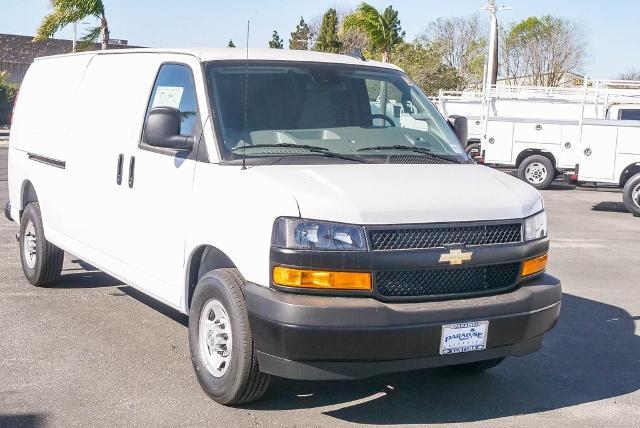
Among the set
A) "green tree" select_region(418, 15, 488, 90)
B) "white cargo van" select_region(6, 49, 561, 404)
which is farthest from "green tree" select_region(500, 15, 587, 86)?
"white cargo van" select_region(6, 49, 561, 404)

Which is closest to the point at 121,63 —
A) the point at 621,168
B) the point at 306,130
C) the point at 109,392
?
the point at 306,130

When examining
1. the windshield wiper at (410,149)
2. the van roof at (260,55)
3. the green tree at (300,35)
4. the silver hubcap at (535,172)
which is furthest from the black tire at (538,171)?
the green tree at (300,35)

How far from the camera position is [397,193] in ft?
15.9

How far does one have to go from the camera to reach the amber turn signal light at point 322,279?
4.57 meters

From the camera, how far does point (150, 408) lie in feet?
16.9

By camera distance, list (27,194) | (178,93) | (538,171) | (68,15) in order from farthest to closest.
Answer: (68,15), (538,171), (27,194), (178,93)

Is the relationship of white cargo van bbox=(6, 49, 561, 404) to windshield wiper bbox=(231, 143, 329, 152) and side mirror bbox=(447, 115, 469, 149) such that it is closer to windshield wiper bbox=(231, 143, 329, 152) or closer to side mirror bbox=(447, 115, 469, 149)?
windshield wiper bbox=(231, 143, 329, 152)

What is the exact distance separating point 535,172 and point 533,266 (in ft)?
53.9

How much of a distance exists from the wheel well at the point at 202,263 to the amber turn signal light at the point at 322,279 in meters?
0.58

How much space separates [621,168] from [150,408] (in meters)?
13.9

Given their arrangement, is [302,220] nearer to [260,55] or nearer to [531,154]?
[260,55]

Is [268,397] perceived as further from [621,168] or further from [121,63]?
[621,168]

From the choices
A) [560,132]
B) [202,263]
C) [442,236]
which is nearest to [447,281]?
[442,236]

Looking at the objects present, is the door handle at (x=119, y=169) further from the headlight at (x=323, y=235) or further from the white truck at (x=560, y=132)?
the white truck at (x=560, y=132)
